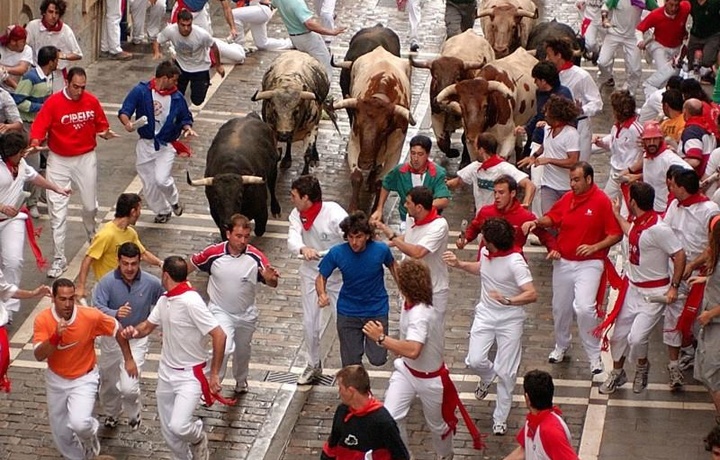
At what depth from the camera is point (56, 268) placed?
60.7 ft

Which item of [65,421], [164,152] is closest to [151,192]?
[164,152]

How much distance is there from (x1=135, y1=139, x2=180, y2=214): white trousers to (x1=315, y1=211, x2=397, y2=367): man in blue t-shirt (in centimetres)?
498

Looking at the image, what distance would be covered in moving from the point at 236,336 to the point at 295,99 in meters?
6.19

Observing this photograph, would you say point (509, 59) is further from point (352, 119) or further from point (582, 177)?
point (582, 177)

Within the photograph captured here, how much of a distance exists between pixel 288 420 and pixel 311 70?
741 centimetres

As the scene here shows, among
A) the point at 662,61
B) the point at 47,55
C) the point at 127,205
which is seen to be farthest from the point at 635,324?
the point at 662,61

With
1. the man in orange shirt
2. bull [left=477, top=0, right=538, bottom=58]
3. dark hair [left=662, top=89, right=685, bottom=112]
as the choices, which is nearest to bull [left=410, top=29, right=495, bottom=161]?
bull [left=477, top=0, right=538, bottom=58]

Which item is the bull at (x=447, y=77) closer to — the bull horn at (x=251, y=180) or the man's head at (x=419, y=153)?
the bull horn at (x=251, y=180)

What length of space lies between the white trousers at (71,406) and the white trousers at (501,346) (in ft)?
11.6

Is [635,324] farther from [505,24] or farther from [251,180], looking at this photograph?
[505,24]

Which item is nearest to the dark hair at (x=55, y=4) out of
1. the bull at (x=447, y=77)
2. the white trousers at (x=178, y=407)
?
the bull at (x=447, y=77)

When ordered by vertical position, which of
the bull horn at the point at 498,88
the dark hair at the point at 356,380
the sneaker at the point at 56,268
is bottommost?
the sneaker at the point at 56,268

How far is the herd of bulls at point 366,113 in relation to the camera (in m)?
19.6

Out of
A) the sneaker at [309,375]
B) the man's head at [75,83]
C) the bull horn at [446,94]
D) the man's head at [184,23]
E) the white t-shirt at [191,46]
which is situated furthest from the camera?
the white t-shirt at [191,46]
